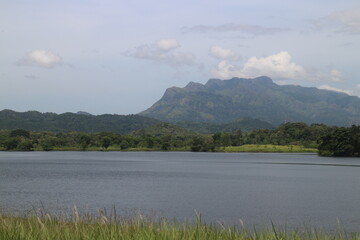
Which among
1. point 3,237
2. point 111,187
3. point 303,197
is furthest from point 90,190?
point 3,237

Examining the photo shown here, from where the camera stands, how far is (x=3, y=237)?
1488cm

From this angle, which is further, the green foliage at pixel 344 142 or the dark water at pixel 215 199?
the green foliage at pixel 344 142

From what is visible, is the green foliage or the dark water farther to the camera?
the green foliage

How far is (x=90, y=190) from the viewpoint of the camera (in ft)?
210

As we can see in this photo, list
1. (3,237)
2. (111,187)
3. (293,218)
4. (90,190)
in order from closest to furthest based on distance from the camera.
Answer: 1. (3,237)
2. (293,218)
3. (90,190)
4. (111,187)

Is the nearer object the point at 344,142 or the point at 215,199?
the point at 215,199

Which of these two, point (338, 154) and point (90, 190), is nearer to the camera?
point (90, 190)

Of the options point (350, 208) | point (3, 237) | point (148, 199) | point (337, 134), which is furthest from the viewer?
point (337, 134)

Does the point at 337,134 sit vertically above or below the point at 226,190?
above

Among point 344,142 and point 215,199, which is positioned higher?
point 344,142

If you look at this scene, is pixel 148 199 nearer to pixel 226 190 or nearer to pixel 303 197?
pixel 226 190

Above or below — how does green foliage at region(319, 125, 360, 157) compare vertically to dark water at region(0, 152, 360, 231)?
above

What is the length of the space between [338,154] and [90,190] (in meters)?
131

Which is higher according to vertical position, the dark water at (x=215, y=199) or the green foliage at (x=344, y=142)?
the green foliage at (x=344, y=142)
